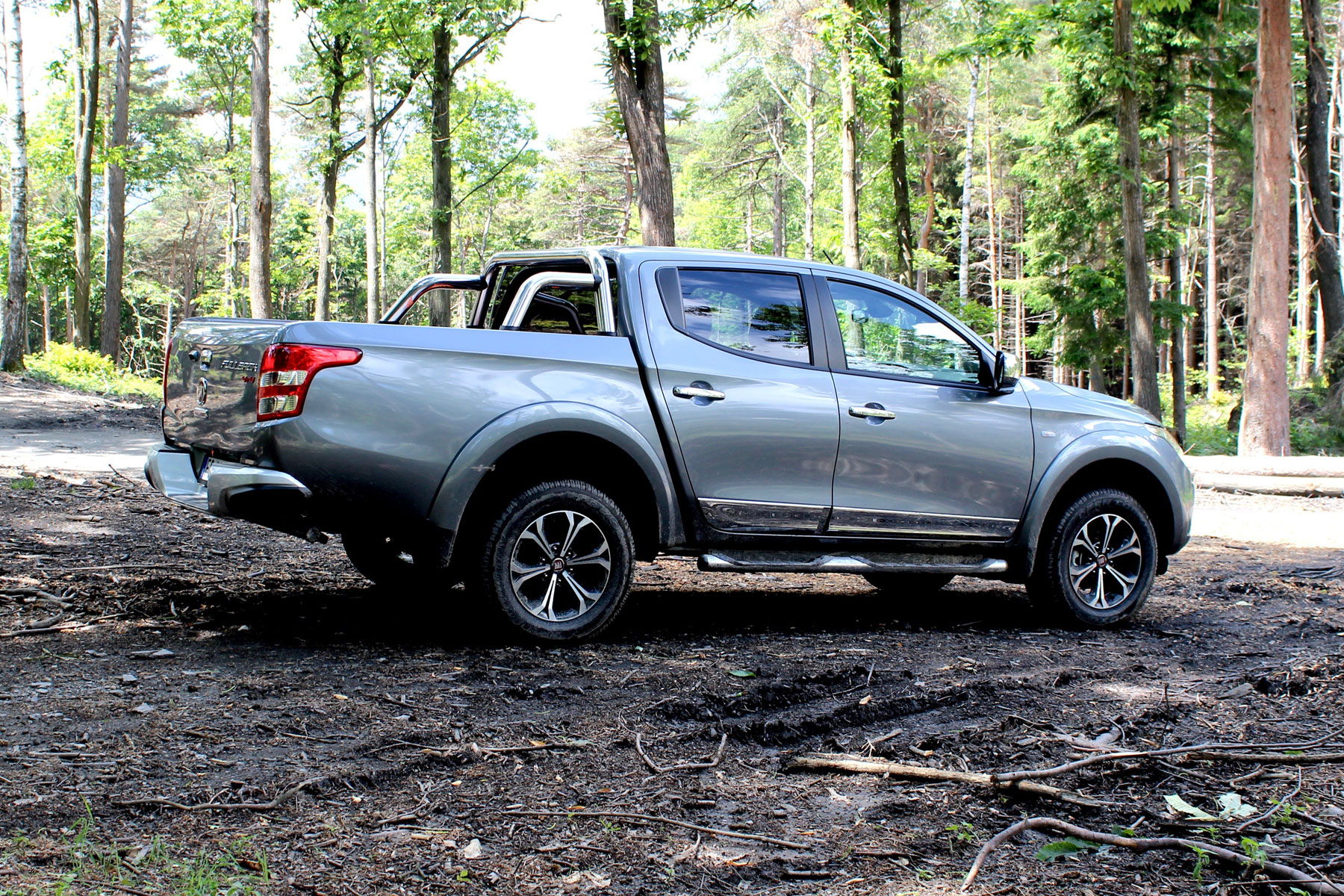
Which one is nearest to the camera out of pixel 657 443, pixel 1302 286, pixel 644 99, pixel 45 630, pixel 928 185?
pixel 45 630

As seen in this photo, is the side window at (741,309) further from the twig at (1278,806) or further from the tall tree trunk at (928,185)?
the tall tree trunk at (928,185)

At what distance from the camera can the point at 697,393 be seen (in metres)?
5.29

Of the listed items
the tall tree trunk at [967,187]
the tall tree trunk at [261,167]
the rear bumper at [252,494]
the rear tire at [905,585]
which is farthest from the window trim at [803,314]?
the tall tree trunk at [967,187]

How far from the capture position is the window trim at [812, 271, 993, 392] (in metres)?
5.71

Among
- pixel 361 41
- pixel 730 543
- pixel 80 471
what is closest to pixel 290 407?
pixel 730 543

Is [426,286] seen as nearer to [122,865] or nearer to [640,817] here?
[640,817]

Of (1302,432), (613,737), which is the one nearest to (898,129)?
(1302,432)

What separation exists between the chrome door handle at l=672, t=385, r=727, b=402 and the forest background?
26.8 ft

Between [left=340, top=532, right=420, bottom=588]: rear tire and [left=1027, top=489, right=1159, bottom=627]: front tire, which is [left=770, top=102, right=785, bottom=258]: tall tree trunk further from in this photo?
[left=340, top=532, right=420, bottom=588]: rear tire

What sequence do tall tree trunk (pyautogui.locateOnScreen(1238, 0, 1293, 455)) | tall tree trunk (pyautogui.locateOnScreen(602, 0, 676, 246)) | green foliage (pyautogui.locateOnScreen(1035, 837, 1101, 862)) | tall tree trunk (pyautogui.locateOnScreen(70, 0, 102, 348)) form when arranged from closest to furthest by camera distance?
green foliage (pyautogui.locateOnScreen(1035, 837, 1101, 862)), tall tree trunk (pyautogui.locateOnScreen(602, 0, 676, 246)), tall tree trunk (pyautogui.locateOnScreen(1238, 0, 1293, 455)), tall tree trunk (pyautogui.locateOnScreen(70, 0, 102, 348))

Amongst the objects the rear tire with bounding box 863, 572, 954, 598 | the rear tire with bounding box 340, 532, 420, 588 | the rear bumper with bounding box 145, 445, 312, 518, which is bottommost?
the rear tire with bounding box 863, 572, 954, 598

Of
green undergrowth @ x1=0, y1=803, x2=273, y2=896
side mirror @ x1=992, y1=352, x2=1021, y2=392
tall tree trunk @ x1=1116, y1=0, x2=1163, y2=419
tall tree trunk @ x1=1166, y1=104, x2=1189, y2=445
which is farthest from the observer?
A: tall tree trunk @ x1=1166, y1=104, x2=1189, y2=445

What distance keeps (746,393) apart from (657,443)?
55 centimetres

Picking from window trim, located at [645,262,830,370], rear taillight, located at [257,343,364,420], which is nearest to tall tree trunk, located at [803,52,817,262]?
window trim, located at [645,262,830,370]
